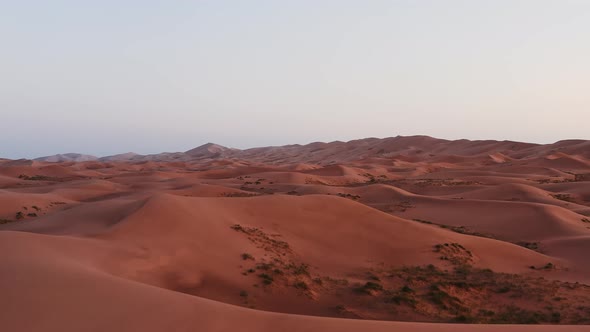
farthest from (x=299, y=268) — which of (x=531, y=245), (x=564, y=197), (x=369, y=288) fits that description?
(x=564, y=197)

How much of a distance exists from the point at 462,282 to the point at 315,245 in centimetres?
513

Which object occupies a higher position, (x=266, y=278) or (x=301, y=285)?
(x=266, y=278)

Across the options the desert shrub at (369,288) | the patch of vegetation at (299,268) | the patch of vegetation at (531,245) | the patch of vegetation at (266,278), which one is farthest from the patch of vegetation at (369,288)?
the patch of vegetation at (531,245)

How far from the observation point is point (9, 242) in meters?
10.0

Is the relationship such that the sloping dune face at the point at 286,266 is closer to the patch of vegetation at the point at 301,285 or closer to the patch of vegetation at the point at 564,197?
the patch of vegetation at the point at 301,285

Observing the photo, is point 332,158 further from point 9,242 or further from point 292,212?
point 9,242

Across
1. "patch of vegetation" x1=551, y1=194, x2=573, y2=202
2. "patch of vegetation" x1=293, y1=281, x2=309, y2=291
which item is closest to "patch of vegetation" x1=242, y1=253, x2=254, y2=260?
"patch of vegetation" x1=293, y1=281, x2=309, y2=291

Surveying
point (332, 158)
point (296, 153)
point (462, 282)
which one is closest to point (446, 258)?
point (462, 282)

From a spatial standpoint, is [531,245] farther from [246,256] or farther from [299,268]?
[246,256]

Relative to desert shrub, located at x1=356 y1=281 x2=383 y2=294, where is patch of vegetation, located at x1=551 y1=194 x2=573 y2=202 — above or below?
above

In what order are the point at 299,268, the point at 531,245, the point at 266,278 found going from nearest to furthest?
the point at 266,278 < the point at 299,268 < the point at 531,245

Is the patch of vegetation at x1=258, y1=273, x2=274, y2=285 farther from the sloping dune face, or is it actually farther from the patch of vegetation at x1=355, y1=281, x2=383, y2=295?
the patch of vegetation at x1=355, y1=281, x2=383, y2=295

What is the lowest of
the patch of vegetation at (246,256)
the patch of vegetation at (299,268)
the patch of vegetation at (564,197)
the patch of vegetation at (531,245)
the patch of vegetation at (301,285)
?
the patch of vegetation at (531,245)

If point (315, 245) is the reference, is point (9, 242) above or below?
above
